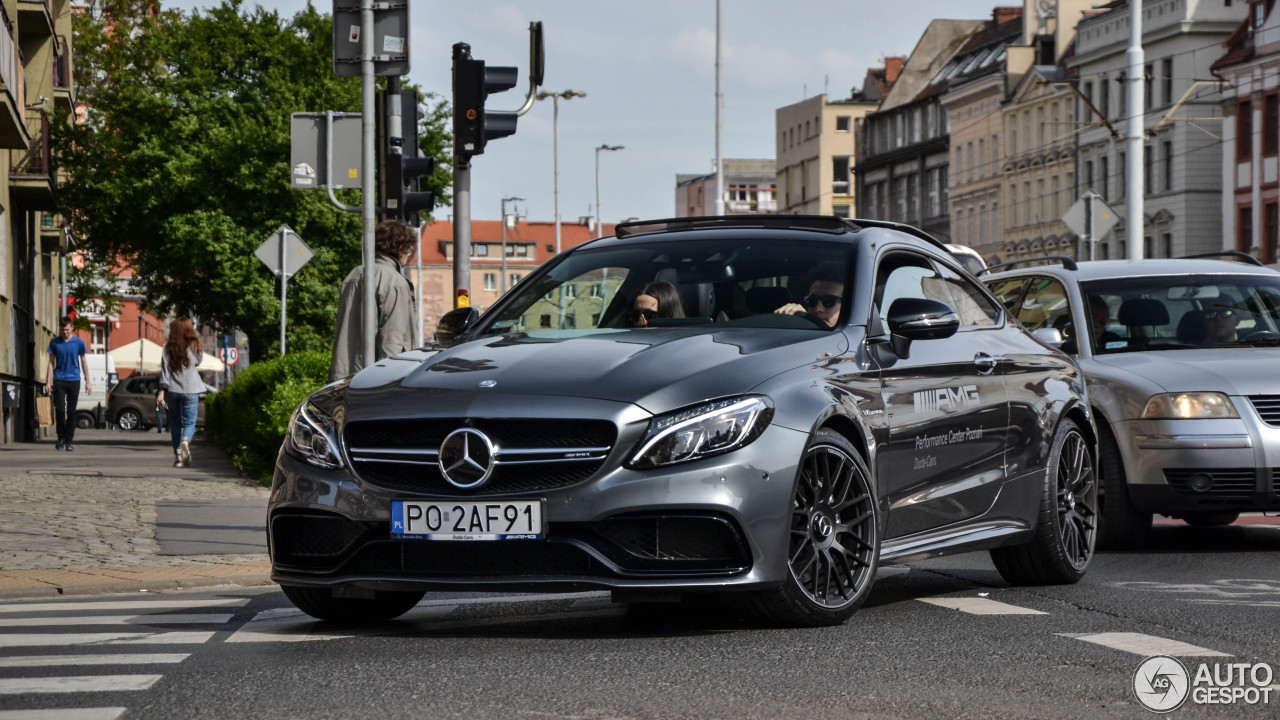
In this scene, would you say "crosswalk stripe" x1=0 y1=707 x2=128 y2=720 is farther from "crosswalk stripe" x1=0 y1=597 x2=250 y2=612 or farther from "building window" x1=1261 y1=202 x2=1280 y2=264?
"building window" x1=1261 y1=202 x2=1280 y2=264

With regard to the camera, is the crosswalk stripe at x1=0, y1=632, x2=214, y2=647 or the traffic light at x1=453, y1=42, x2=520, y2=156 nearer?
the crosswalk stripe at x1=0, y1=632, x2=214, y2=647

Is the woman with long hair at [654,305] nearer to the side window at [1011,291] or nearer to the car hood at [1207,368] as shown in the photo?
the car hood at [1207,368]

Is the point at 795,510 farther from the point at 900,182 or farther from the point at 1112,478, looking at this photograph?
the point at 900,182

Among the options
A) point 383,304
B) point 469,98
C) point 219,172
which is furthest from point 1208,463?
point 219,172

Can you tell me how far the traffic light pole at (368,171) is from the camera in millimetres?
12039

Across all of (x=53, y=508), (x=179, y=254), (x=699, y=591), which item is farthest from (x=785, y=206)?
(x=699, y=591)

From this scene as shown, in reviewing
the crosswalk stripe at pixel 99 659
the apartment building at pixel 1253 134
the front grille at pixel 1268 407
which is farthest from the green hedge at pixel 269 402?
the apartment building at pixel 1253 134

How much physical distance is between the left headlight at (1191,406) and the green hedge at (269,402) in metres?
9.12

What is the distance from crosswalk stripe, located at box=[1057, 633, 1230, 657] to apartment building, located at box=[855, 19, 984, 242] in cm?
9659

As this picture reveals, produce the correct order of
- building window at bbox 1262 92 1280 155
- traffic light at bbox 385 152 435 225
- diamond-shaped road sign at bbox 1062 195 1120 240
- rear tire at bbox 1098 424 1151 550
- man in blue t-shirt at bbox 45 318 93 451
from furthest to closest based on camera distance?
building window at bbox 1262 92 1280 155
diamond-shaped road sign at bbox 1062 195 1120 240
man in blue t-shirt at bbox 45 318 93 451
traffic light at bbox 385 152 435 225
rear tire at bbox 1098 424 1151 550

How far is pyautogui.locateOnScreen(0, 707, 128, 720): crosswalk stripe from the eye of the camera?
5.54 meters

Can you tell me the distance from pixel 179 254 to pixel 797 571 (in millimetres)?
46482

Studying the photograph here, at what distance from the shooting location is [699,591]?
682cm

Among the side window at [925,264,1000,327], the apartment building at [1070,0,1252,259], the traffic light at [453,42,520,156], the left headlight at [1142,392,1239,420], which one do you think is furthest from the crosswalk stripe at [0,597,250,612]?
the apartment building at [1070,0,1252,259]
